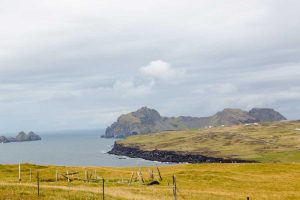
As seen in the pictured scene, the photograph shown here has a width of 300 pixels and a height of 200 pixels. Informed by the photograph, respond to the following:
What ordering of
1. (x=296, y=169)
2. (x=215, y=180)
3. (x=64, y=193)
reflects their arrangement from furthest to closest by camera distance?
(x=296, y=169) < (x=215, y=180) < (x=64, y=193)

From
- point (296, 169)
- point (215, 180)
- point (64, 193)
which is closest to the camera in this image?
point (64, 193)

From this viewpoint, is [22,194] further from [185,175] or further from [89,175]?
[185,175]

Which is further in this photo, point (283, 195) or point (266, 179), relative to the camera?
point (266, 179)

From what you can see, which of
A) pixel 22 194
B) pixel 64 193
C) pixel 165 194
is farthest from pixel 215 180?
pixel 22 194

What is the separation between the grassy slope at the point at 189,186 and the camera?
52850mm

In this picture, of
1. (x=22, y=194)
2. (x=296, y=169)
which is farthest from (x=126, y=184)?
(x=296, y=169)

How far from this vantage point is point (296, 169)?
105500 millimetres

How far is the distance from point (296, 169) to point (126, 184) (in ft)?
168

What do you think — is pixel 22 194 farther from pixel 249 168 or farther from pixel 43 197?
pixel 249 168

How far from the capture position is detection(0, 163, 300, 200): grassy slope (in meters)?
52.8

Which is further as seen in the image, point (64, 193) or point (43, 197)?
point (64, 193)

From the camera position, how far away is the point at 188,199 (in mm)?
56969

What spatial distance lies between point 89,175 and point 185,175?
19.6 metres

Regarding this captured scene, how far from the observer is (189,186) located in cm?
7488
